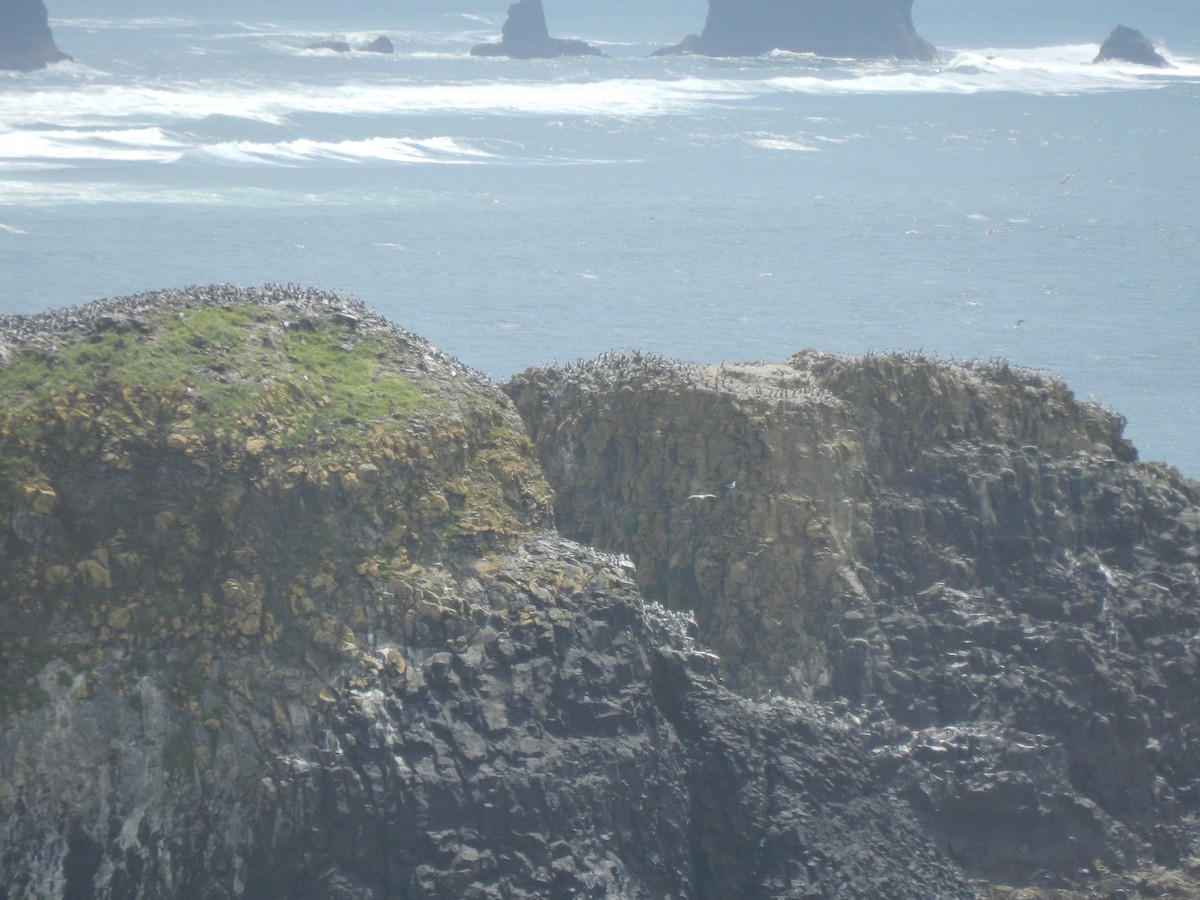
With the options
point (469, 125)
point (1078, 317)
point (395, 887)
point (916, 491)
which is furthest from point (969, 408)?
point (469, 125)

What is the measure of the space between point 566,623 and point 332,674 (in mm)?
2316

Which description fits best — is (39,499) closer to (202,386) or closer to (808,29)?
(202,386)

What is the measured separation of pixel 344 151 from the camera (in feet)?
218

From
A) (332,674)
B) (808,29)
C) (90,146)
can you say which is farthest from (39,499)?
(808,29)

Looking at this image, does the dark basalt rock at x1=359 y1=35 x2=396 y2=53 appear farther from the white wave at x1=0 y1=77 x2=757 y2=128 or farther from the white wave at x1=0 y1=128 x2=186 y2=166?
the white wave at x1=0 y1=128 x2=186 y2=166

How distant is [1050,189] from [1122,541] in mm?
50153

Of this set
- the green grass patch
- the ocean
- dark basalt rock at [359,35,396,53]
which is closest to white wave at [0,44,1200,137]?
the ocean

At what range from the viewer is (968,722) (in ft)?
59.5

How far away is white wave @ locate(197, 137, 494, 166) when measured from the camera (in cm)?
6450

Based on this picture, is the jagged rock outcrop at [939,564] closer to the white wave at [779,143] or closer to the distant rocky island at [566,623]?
the distant rocky island at [566,623]

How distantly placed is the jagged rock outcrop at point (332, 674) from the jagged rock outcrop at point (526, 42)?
280ft

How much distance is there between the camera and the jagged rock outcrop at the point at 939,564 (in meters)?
17.8

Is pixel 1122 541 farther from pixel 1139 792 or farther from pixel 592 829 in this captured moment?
pixel 592 829

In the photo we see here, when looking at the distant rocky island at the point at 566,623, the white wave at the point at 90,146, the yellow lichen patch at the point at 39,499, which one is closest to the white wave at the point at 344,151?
the white wave at the point at 90,146
